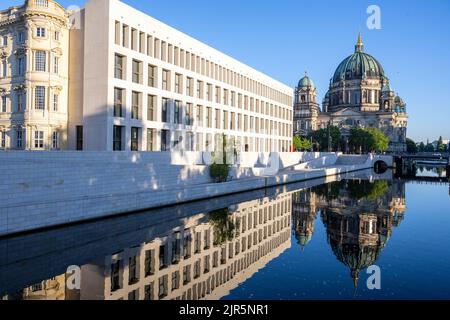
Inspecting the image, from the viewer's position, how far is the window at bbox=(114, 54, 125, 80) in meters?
35.9

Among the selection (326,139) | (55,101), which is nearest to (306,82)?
(326,139)

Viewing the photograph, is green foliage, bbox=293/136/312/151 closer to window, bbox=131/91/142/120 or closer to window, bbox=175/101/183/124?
window, bbox=175/101/183/124

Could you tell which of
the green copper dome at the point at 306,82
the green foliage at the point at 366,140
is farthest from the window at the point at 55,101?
the green copper dome at the point at 306,82

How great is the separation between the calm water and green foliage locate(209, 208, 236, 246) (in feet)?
0.18

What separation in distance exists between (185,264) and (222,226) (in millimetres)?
6796

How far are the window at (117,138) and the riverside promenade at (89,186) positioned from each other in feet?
21.3

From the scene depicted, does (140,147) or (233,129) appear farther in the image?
(233,129)

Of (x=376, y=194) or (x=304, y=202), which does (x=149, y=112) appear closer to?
(x=304, y=202)

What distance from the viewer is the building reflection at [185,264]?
11.6 metres

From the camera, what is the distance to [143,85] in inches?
1524

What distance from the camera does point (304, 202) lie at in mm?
32250

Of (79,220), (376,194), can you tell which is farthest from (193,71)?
(79,220)

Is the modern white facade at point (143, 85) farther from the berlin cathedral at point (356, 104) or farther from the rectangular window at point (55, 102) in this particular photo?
the berlin cathedral at point (356, 104)
